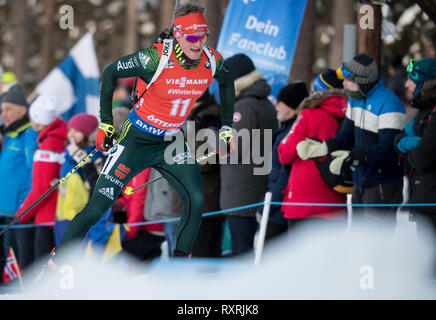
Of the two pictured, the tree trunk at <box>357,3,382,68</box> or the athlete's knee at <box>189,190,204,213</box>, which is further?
the tree trunk at <box>357,3,382,68</box>

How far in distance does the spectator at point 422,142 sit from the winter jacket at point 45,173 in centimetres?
355

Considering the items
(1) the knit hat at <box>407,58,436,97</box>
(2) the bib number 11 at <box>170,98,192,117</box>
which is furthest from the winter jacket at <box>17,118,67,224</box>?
(1) the knit hat at <box>407,58,436,97</box>

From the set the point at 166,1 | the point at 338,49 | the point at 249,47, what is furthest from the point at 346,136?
the point at 338,49

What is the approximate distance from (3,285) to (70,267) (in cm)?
182

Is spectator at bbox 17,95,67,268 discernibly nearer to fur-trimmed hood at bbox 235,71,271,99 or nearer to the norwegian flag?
the norwegian flag

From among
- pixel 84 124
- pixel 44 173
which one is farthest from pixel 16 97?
pixel 84 124

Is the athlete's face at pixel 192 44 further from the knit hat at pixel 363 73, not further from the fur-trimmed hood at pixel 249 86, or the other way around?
the fur-trimmed hood at pixel 249 86

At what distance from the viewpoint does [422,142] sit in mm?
5477

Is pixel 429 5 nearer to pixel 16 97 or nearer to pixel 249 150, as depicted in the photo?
pixel 249 150

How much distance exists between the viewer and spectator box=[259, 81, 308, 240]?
6645 mm

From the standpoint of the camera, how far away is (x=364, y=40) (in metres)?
7.34

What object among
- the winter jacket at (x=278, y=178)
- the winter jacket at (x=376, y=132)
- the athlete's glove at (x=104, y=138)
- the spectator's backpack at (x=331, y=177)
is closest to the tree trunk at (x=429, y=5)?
the winter jacket at (x=376, y=132)

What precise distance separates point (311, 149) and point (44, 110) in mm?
2934
